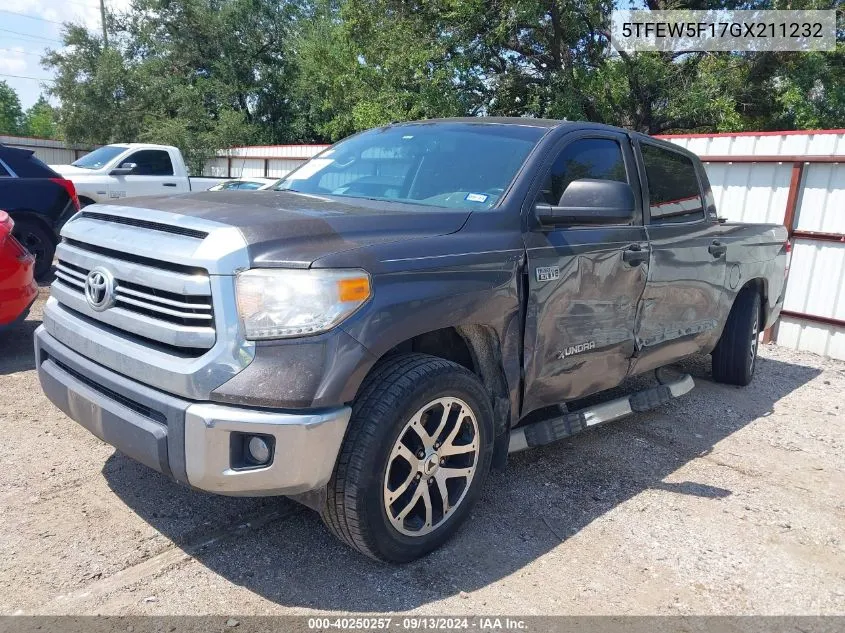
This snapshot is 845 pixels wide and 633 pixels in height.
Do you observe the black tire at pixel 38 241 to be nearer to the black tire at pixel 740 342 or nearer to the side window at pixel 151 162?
the side window at pixel 151 162

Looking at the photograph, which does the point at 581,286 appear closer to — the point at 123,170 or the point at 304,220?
the point at 304,220

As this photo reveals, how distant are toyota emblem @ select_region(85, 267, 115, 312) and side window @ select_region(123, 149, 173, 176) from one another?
409 inches

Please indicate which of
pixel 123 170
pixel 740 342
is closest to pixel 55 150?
pixel 123 170

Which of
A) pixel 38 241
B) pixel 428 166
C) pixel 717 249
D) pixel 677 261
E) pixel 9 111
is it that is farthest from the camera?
pixel 9 111

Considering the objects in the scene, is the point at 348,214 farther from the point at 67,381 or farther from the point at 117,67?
the point at 117,67

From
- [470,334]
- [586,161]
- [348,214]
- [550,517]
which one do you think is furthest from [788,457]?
[348,214]

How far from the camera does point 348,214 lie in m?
2.89

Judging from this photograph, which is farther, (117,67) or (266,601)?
(117,67)

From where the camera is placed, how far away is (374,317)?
2529mm

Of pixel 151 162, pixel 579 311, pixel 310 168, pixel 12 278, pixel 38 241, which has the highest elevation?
pixel 310 168

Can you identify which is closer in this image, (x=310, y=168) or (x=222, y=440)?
(x=222, y=440)

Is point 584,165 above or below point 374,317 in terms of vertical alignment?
above

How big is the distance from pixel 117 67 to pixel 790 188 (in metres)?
27.7

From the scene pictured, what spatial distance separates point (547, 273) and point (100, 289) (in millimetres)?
1972
